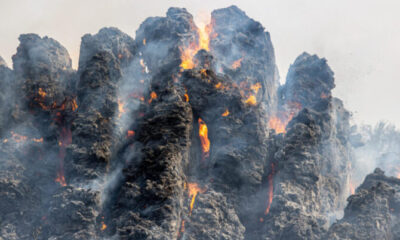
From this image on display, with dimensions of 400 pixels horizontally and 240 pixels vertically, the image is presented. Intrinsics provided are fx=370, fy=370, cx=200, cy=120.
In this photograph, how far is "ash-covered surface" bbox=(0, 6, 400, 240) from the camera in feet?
146

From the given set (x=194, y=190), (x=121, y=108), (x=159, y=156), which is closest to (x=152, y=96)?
(x=121, y=108)

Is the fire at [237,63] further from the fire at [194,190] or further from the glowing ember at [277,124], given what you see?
the fire at [194,190]

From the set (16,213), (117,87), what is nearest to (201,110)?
(117,87)

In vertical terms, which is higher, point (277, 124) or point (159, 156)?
point (277, 124)

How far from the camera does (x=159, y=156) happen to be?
45.3 metres

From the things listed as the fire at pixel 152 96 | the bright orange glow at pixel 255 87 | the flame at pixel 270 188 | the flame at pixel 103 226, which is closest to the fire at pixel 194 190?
the flame at pixel 270 188

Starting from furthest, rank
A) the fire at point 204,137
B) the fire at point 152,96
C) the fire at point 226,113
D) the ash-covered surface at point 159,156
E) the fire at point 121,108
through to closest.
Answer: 1. the fire at point 121,108
2. the fire at point 152,96
3. the fire at point 204,137
4. the fire at point 226,113
5. the ash-covered surface at point 159,156

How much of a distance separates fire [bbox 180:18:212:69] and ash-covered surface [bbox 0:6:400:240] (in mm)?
483

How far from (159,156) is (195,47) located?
32.8 meters

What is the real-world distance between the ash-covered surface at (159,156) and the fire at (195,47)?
48cm

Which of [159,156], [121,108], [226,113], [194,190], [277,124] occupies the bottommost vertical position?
[194,190]

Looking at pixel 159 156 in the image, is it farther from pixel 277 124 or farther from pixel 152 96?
pixel 277 124

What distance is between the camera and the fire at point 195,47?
6369 cm

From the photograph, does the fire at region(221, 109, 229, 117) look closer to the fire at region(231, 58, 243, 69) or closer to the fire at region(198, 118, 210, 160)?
the fire at region(198, 118, 210, 160)
